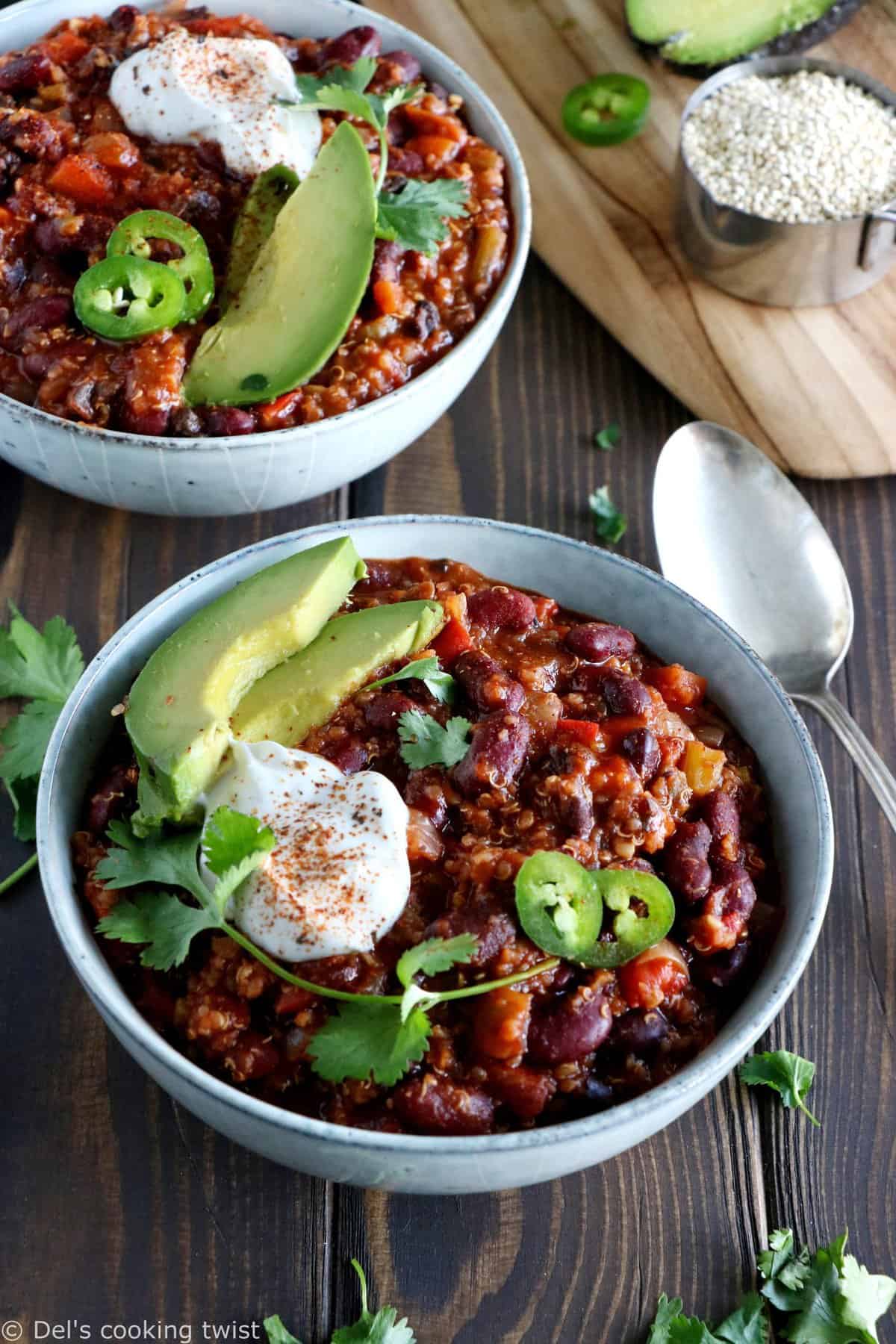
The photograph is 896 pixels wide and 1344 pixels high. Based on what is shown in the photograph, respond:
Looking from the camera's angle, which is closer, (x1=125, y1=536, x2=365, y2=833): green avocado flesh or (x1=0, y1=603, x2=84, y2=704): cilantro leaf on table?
(x1=125, y1=536, x2=365, y2=833): green avocado flesh

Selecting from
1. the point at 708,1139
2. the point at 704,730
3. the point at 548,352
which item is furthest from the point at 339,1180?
the point at 548,352

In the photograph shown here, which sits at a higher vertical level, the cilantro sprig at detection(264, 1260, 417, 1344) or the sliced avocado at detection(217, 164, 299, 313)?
the sliced avocado at detection(217, 164, 299, 313)

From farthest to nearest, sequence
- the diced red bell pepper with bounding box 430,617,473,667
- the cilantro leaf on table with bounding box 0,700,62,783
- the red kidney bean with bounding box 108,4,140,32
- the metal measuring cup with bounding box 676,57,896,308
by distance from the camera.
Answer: the metal measuring cup with bounding box 676,57,896,308 → the red kidney bean with bounding box 108,4,140,32 → the cilantro leaf on table with bounding box 0,700,62,783 → the diced red bell pepper with bounding box 430,617,473,667

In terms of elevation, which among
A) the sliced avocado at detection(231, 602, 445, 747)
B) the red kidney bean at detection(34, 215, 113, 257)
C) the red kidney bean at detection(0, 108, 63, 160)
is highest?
the red kidney bean at detection(0, 108, 63, 160)

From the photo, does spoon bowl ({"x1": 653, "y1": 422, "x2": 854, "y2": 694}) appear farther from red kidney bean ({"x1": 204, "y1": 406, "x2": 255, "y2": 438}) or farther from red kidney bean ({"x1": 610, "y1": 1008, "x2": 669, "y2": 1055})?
red kidney bean ({"x1": 610, "y1": 1008, "x2": 669, "y2": 1055})

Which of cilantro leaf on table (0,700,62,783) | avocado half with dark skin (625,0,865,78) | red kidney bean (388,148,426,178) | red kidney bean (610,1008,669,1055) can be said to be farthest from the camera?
avocado half with dark skin (625,0,865,78)

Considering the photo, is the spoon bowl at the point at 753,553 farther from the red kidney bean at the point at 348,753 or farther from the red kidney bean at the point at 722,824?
the red kidney bean at the point at 348,753

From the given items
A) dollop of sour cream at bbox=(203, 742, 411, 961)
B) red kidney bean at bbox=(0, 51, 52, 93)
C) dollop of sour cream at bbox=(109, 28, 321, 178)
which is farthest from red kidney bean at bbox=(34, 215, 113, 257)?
dollop of sour cream at bbox=(203, 742, 411, 961)
